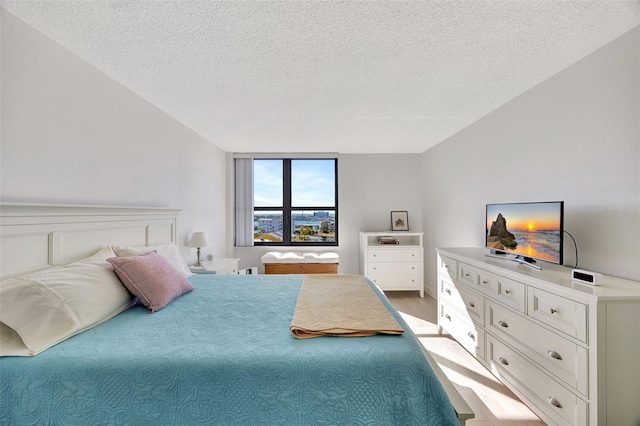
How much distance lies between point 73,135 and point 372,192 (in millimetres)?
3961

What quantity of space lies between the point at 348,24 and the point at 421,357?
1734 mm

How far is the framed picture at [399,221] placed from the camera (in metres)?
4.69

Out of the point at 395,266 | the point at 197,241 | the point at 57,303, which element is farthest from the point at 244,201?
the point at 57,303

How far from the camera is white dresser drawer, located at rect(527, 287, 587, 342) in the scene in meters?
1.40

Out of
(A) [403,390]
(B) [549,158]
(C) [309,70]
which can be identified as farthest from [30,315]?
(B) [549,158]

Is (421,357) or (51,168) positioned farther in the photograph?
(51,168)

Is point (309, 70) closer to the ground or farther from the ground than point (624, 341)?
farther from the ground

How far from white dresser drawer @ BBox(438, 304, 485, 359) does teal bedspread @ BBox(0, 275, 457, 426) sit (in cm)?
147

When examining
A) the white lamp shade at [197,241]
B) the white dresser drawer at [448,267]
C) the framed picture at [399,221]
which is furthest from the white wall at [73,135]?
the framed picture at [399,221]

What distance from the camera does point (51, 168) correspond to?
1641 mm

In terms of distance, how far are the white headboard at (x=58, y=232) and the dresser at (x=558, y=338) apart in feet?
9.56

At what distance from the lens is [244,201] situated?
4.75m

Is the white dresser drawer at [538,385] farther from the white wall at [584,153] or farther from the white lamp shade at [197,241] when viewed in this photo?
the white lamp shade at [197,241]

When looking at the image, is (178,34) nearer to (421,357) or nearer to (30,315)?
(30,315)
